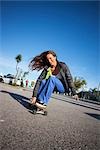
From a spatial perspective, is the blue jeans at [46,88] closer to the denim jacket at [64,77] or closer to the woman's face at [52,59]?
the denim jacket at [64,77]

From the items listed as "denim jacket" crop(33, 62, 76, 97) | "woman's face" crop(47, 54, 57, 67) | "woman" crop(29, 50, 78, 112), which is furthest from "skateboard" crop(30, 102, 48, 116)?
"woman's face" crop(47, 54, 57, 67)

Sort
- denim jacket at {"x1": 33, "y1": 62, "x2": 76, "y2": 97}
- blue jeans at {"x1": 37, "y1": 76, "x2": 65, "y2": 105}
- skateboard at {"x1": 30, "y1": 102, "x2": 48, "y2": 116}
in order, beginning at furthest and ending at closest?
blue jeans at {"x1": 37, "y1": 76, "x2": 65, "y2": 105}, denim jacket at {"x1": 33, "y1": 62, "x2": 76, "y2": 97}, skateboard at {"x1": 30, "y1": 102, "x2": 48, "y2": 116}

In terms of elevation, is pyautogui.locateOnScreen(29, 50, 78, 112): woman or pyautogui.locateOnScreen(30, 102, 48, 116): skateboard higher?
pyautogui.locateOnScreen(29, 50, 78, 112): woman

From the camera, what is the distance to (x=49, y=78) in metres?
6.50

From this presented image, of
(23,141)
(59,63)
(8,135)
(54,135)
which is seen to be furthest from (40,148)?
(59,63)

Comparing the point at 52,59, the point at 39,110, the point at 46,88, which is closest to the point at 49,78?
the point at 46,88

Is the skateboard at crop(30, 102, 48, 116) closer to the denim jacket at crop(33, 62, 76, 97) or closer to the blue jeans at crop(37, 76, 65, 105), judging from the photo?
the blue jeans at crop(37, 76, 65, 105)

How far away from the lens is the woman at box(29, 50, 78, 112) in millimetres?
6305

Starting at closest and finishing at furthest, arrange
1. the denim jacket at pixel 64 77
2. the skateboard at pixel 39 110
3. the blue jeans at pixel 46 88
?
1. the skateboard at pixel 39 110
2. the denim jacket at pixel 64 77
3. the blue jeans at pixel 46 88

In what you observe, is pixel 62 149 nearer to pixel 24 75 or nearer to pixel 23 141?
pixel 23 141

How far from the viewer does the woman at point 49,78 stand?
630 cm

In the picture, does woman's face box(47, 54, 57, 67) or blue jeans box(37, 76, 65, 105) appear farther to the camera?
blue jeans box(37, 76, 65, 105)

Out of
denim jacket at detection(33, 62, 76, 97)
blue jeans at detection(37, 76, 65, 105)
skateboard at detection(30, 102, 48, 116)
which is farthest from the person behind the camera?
blue jeans at detection(37, 76, 65, 105)

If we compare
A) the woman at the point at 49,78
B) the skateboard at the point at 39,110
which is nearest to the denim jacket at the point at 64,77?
the woman at the point at 49,78
